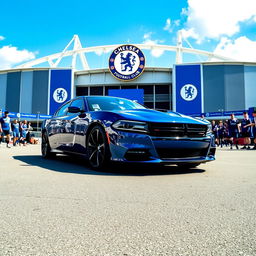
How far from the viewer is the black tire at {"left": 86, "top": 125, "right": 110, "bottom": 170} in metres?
3.81

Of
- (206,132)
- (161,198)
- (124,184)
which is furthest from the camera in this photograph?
(206,132)

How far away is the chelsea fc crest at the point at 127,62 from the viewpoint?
3275cm

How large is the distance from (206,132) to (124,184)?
71.6 inches

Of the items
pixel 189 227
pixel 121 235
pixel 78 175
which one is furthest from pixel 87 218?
pixel 78 175

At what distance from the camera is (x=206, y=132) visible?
4.07m

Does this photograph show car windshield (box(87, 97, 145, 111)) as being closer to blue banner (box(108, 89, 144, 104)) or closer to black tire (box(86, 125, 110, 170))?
black tire (box(86, 125, 110, 170))

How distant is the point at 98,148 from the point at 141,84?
30.7 m

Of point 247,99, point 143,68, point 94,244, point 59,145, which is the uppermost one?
point 143,68

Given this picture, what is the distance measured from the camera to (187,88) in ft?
103

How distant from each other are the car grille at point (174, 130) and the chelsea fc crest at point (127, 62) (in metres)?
29.5

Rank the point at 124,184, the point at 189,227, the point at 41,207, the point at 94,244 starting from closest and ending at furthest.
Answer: the point at 94,244, the point at 189,227, the point at 41,207, the point at 124,184

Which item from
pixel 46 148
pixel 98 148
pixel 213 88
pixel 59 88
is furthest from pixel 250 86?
pixel 98 148

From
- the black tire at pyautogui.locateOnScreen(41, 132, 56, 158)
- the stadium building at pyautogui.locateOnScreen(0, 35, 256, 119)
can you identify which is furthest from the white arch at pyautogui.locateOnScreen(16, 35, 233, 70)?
the black tire at pyautogui.locateOnScreen(41, 132, 56, 158)

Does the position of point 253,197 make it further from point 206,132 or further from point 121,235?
point 206,132
